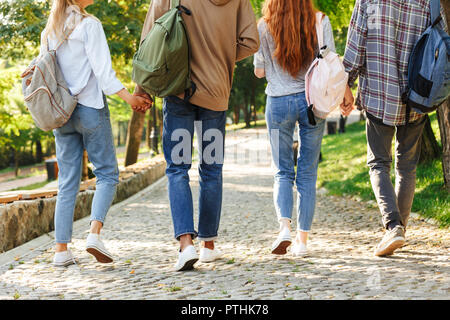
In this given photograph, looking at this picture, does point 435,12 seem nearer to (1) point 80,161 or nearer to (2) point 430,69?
(2) point 430,69

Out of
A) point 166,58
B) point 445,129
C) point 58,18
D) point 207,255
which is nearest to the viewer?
point 166,58

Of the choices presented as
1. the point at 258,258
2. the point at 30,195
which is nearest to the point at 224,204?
the point at 30,195

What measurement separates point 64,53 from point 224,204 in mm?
4680

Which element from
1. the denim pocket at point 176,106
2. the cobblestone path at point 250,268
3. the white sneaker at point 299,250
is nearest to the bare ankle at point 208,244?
the cobblestone path at point 250,268

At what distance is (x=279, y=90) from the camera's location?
4.31 m

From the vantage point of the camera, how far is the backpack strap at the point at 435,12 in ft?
13.5

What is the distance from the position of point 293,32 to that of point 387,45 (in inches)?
27.6

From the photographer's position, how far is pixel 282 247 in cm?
427

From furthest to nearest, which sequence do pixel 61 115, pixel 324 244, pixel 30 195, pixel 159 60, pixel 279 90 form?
pixel 30 195, pixel 324 244, pixel 279 90, pixel 61 115, pixel 159 60

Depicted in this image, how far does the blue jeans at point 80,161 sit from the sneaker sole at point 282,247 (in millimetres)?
1308

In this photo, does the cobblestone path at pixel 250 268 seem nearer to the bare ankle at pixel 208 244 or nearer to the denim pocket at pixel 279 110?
the bare ankle at pixel 208 244

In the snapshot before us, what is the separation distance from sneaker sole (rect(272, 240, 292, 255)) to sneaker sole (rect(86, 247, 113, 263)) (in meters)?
1.24

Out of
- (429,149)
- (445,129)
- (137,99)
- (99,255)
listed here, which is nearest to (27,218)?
(99,255)
